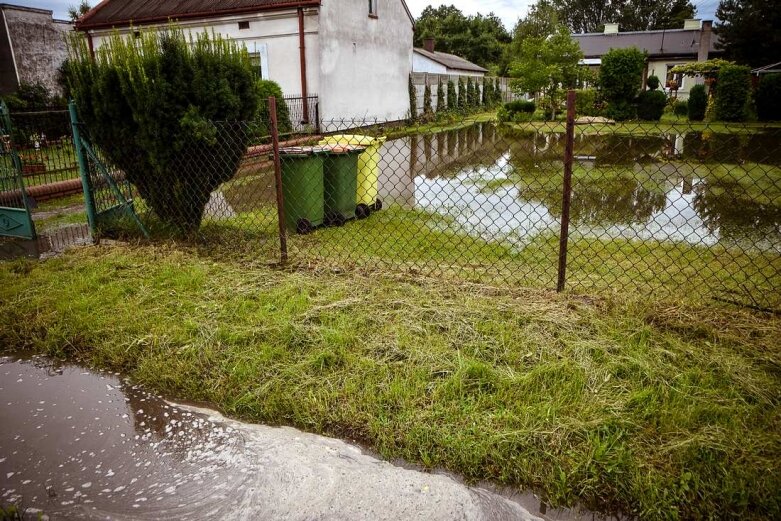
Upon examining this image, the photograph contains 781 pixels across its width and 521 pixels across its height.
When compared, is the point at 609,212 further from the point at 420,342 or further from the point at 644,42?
the point at 644,42

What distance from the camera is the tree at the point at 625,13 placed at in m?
67.1

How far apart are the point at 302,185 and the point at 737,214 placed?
5.95m

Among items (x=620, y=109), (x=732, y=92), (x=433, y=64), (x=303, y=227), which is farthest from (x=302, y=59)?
(x=732, y=92)

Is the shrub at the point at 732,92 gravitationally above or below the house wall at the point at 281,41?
below

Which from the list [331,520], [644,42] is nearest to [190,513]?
[331,520]

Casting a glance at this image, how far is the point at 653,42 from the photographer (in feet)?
140

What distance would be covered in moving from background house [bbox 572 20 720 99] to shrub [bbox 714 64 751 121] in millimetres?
12879

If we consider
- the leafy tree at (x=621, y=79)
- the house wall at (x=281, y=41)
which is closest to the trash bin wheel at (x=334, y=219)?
the house wall at (x=281, y=41)

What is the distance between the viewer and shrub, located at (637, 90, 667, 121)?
74.0ft

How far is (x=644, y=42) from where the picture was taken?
142 ft

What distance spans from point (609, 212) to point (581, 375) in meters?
5.04

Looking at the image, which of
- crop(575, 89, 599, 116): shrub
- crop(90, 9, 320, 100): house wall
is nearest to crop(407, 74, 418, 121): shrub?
crop(575, 89, 599, 116): shrub

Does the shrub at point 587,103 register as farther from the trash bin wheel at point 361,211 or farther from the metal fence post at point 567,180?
the metal fence post at point 567,180

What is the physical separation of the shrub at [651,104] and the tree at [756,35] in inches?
465
